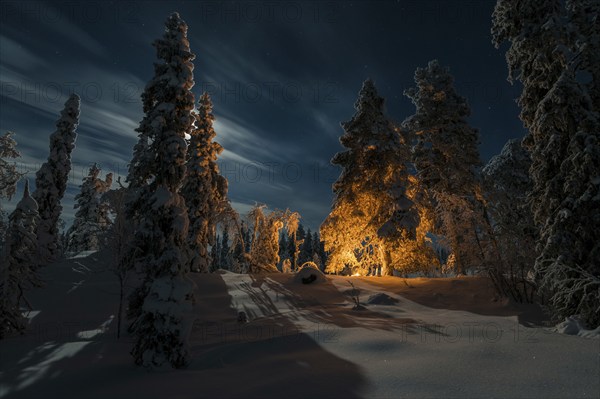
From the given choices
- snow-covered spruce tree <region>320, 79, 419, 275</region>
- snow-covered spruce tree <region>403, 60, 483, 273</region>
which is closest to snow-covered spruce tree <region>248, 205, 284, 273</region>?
snow-covered spruce tree <region>320, 79, 419, 275</region>

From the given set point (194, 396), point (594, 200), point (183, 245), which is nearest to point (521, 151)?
point (594, 200)

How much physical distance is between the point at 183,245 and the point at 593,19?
1440cm

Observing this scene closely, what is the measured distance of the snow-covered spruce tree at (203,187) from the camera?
80.9ft

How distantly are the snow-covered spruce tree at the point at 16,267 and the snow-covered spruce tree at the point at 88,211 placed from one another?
27795mm

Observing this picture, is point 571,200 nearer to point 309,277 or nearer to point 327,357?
point 327,357

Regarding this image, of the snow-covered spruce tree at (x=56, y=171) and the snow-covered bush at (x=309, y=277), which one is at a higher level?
the snow-covered spruce tree at (x=56, y=171)

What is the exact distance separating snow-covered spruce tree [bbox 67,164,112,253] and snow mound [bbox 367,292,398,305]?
113 feet

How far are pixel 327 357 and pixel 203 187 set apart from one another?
19399 mm

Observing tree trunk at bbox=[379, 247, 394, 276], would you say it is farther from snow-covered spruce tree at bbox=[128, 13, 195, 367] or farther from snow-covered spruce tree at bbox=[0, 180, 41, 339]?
snow-covered spruce tree at bbox=[0, 180, 41, 339]

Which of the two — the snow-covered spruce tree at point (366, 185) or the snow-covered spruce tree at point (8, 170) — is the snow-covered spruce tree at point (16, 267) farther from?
the snow-covered spruce tree at point (366, 185)

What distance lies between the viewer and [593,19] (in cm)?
1084

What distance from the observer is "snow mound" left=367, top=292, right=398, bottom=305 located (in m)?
15.8

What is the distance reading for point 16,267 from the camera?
12766mm

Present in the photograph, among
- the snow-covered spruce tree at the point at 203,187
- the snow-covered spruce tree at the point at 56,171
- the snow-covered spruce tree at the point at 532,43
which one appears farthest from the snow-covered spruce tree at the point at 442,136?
the snow-covered spruce tree at the point at 56,171
